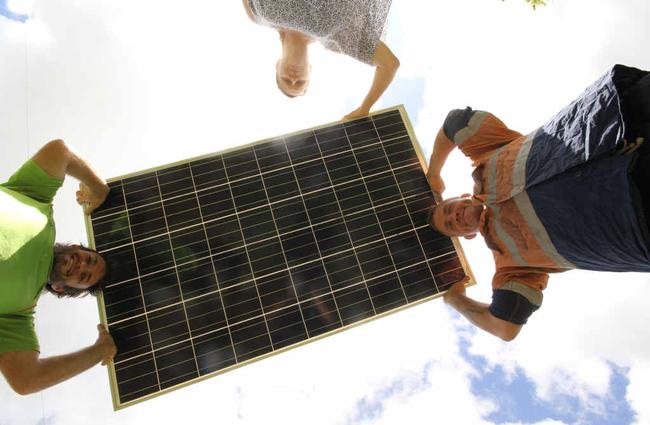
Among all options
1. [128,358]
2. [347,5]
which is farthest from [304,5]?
[128,358]

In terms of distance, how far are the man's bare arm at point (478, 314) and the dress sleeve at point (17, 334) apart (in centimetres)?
487

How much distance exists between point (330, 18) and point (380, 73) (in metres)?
1.68

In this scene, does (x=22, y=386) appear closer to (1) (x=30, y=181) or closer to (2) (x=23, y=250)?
(2) (x=23, y=250)

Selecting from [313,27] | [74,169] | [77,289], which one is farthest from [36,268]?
[313,27]

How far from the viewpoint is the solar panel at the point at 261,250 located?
4.62 m

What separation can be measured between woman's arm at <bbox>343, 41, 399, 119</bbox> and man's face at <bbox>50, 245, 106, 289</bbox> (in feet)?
13.1

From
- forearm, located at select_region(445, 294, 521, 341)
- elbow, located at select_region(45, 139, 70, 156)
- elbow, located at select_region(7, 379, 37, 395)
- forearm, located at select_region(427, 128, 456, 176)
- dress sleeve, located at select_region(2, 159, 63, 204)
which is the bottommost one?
forearm, located at select_region(445, 294, 521, 341)

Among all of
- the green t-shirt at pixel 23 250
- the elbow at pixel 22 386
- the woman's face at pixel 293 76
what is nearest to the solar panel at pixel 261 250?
the green t-shirt at pixel 23 250

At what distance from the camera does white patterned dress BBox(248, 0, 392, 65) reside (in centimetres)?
285

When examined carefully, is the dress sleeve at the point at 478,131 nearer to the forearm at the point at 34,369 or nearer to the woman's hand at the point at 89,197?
the woman's hand at the point at 89,197

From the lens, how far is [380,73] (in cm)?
450

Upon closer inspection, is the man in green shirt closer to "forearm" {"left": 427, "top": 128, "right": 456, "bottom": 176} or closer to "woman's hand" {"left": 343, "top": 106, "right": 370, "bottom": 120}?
"woman's hand" {"left": 343, "top": 106, "right": 370, "bottom": 120}

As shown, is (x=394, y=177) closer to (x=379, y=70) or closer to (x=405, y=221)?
(x=405, y=221)

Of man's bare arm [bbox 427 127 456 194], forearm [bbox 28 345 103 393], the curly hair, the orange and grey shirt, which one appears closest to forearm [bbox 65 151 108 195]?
the curly hair
